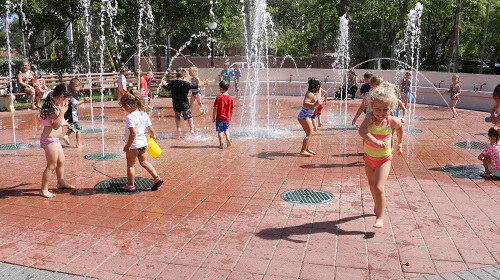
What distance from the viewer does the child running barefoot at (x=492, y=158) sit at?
686 centimetres

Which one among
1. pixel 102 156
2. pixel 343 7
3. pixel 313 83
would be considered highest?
pixel 343 7

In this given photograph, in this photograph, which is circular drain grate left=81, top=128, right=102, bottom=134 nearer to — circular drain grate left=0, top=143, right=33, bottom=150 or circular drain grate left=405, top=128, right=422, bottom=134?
circular drain grate left=0, top=143, right=33, bottom=150

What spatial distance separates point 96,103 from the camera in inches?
720

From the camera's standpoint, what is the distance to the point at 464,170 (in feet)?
24.1

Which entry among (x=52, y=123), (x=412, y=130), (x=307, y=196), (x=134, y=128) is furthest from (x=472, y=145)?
(x=52, y=123)

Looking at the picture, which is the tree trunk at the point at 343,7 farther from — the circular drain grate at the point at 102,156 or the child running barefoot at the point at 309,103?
the circular drain grate at the point at 102,156

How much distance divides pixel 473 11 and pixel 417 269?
115 ft

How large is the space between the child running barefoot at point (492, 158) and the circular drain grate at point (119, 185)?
5020mm

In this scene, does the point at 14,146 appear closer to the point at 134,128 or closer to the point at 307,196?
the point at 134,128

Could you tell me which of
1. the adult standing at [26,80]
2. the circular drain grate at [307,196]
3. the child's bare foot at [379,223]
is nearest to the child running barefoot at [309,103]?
the circular drain grate at [307,196]

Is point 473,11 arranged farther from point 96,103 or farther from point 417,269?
point 417,269

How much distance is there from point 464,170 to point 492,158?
0.51 m

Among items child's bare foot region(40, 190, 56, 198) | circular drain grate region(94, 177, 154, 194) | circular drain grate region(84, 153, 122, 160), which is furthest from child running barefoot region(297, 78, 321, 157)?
child's bare foot region(40, 190, 56, 198)

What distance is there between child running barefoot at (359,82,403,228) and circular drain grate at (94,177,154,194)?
3069 millimetres
